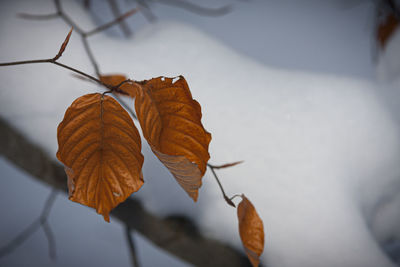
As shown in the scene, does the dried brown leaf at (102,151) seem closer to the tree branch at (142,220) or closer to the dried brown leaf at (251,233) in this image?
the dried brown leaf at (251,233)

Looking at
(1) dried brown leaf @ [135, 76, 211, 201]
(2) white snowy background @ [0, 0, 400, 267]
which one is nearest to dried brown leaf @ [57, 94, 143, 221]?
(1) dried brown leaf @ [135, 76, 211, 201]

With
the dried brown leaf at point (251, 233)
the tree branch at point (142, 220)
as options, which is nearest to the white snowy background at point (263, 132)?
the tree branch at point (142, 220)

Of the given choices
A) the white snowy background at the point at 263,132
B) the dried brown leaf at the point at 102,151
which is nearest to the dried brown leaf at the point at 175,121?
the dried brown leaf at the point at 102,151

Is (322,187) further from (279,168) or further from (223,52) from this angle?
(223,52)

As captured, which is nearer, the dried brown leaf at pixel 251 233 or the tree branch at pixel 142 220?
the dried brown leaf at pixel 251 233

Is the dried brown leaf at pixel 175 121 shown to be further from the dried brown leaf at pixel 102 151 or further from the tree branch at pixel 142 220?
the tree branch at pixel 142 220

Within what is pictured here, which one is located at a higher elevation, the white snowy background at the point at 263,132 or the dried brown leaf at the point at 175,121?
the dried brown leaf at the point at 175,121

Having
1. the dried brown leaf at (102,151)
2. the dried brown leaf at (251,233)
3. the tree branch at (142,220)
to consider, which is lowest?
the tree branch at (142,220)
